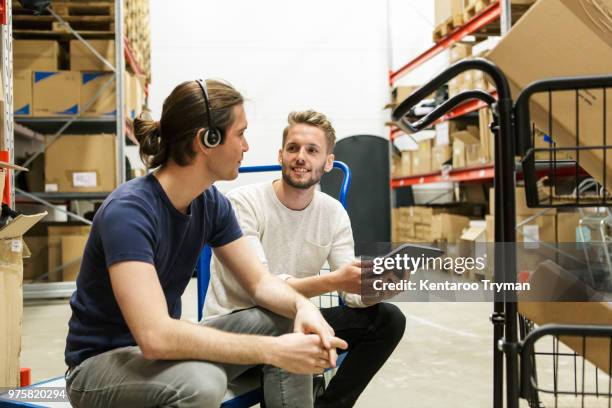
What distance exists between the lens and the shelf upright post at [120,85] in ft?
14.5

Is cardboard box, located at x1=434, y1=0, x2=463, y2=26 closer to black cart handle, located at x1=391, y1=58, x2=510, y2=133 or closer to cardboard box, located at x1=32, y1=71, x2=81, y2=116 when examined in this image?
cardboard box, located at x1=32, y1=71, x2=81, y2=116

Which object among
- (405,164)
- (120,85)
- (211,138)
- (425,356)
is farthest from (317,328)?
(405,164)

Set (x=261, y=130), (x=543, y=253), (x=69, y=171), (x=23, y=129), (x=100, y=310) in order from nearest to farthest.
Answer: (x=100, y=310) < (x=543, y=253) < (x=69, y=171) < (x=23, y=129) < (x=261, y=130)

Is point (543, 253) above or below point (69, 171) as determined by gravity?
below

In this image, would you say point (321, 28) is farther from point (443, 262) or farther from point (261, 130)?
point (443, 262)

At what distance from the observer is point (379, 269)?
1.35 metres

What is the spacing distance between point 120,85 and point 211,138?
337 cm

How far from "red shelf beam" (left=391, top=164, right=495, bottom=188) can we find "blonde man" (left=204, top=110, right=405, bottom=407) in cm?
220

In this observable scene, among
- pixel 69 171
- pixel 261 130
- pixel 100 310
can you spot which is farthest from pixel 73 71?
pixel 100 310

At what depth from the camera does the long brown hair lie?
1393 millimetres

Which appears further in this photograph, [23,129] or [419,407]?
[23,129]

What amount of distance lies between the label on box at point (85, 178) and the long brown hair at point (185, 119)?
318cm

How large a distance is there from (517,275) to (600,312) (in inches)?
9.0
